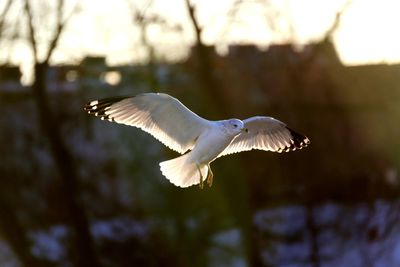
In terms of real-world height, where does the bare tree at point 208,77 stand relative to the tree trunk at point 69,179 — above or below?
above

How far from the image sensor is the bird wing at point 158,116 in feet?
14.6

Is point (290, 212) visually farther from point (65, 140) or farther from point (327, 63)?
point (65, 140)

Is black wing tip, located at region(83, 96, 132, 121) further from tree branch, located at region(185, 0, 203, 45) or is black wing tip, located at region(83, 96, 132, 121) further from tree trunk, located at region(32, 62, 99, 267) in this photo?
tree trunk, located at region(32, 62, 99, 267)

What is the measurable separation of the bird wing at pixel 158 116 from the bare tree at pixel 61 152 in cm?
392

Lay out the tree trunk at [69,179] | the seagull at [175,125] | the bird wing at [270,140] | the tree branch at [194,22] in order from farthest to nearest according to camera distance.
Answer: the tree trunk at [69,179], the tree branch at [194,22], the bird wing at [270,140], the seagull at [175,125]

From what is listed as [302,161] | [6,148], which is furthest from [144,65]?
[302,161]

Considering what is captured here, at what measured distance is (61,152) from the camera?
368 inches

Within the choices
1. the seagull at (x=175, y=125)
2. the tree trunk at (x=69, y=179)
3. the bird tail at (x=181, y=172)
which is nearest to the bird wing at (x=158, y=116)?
the seagull at (x=175, y=125)

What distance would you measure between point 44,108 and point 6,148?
0.78 metres

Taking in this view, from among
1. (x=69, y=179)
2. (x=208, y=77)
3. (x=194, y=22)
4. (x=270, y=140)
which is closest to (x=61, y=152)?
(x=69, y=179)

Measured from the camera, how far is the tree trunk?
930 centimetres

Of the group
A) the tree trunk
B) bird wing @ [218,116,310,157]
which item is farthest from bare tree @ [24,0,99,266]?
bird wing @ [218,116,310,157]

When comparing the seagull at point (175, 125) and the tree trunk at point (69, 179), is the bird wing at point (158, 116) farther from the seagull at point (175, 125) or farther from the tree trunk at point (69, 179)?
the tree trunk at point (69, 179)

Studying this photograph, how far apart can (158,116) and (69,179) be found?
17.4 feet
